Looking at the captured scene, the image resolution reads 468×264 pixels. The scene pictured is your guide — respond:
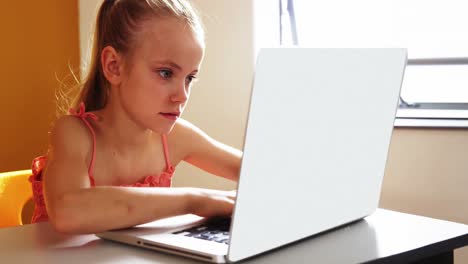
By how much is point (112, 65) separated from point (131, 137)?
16cm

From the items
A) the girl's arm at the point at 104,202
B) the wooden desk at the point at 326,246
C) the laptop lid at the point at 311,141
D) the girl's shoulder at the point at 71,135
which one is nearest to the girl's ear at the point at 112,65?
the girl's shoulder at the point at 71,135

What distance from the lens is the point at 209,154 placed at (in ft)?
5.59

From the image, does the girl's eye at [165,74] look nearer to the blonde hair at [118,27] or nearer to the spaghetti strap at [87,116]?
the blonde hair at [118,27]

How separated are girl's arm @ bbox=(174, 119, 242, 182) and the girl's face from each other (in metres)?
0.24

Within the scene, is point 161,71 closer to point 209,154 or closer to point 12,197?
point 209,154

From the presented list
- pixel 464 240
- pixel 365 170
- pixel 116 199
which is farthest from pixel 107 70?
pixel 464 240

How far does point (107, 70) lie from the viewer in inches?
59.2

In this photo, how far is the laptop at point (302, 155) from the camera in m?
0.94

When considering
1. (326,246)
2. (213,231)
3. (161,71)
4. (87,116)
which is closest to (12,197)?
(87,116)

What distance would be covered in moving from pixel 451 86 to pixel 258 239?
157 centimetres

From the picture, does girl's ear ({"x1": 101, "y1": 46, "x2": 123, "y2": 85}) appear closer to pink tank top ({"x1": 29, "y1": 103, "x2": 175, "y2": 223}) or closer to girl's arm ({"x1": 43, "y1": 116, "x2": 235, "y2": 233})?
pink tank top ({"x1": 29, "y1": 103, "x2": 175, "y2": 223})

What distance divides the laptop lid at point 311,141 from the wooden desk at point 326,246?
23 millimetres

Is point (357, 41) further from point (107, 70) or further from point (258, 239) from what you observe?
point (258, 239)

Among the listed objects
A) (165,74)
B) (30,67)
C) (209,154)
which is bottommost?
(209,154)
